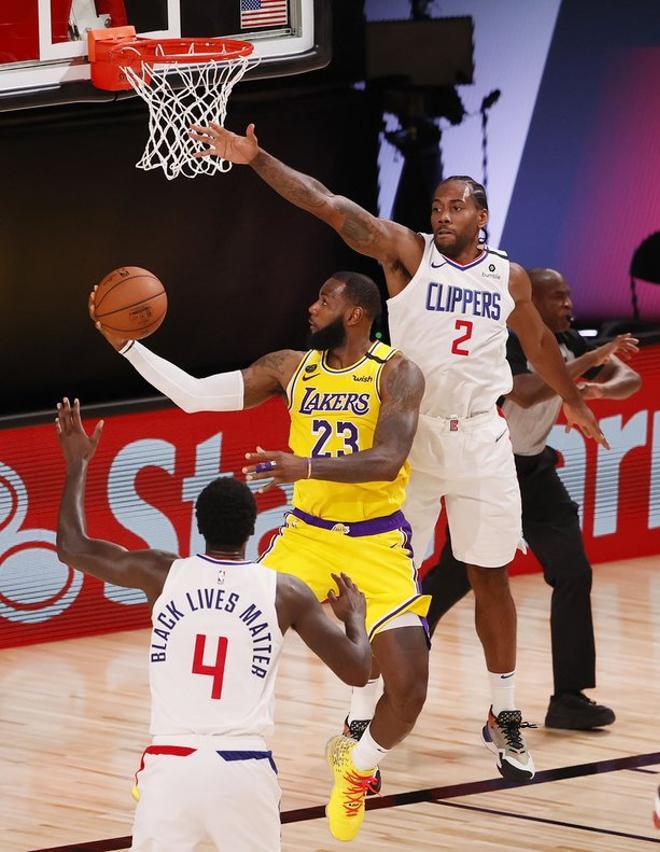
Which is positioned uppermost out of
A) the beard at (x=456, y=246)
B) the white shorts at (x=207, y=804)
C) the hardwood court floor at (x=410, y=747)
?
the beard at (x=456, y=246)

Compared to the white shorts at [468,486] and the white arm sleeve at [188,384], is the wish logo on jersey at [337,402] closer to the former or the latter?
the white arm sleeve at [188,384]

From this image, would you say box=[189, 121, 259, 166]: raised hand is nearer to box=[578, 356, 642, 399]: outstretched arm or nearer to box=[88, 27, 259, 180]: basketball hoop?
box=[88, 27, 259, 180]: basketball hoop

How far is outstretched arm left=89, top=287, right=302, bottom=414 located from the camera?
6.70m

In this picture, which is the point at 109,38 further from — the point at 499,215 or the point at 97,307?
the point at 499,215

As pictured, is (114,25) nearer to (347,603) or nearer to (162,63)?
(162,63)

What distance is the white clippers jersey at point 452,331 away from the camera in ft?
23.0

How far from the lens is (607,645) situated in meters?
9.35

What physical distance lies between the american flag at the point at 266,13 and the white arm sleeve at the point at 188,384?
101 inches

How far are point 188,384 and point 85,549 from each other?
62.8 inches

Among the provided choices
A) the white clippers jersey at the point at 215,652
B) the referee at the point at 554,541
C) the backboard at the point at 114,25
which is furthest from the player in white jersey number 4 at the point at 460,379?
the white clippers jersey at the point at 215,652

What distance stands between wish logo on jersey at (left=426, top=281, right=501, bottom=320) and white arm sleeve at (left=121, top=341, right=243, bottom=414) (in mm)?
854

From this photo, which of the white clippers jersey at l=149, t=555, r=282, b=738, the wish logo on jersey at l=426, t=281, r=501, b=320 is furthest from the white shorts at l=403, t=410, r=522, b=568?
the white clippers jersey at l=149, t=555, r=282, b=738

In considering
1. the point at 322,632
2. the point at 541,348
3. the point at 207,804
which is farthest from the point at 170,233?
the point at 207,804

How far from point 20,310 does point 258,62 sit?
8.42 feet
